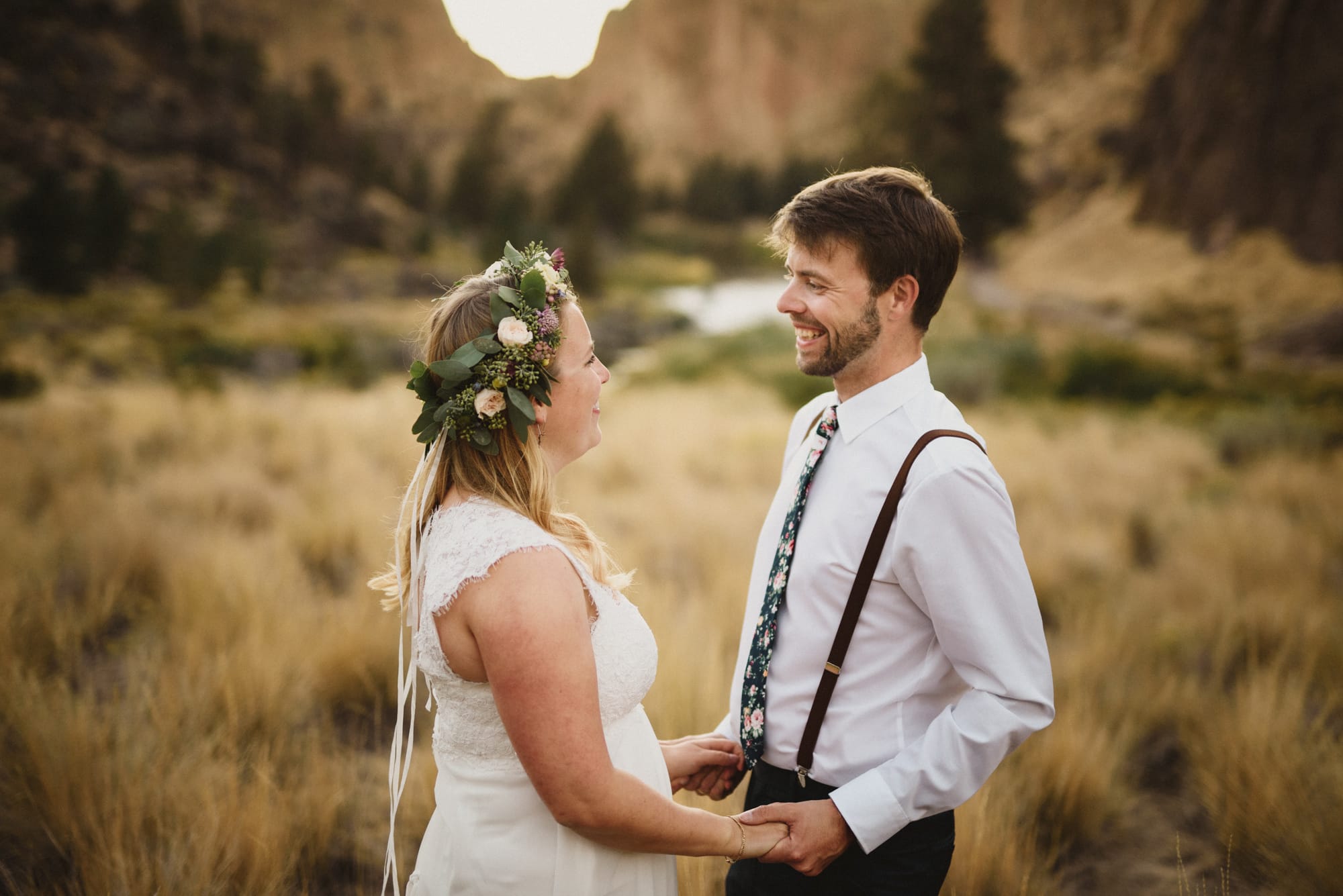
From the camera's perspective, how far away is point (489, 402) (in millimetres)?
1443

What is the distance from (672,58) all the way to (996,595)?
170ft

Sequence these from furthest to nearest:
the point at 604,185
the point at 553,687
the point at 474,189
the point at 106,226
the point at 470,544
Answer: the point at 604,185 → the point at 474,189 → the point at 106,226 → the point at 470,544 → the point at 553,687

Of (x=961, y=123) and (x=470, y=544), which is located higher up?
(x=961, y=123)

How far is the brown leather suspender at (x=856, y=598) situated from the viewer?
1542 millimetres

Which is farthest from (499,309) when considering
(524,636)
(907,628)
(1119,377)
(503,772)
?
(1119,377)

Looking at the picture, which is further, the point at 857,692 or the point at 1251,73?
the point at 1251,73

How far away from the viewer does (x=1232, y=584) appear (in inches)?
210

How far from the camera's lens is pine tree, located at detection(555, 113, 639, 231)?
111 ft

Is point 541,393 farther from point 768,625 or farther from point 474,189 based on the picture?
point 474,189

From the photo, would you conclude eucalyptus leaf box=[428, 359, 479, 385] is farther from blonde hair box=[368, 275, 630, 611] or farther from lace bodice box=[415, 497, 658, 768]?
lace bodice box=[415, 497, 658, 768]

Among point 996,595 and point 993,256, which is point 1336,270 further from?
point 996,595

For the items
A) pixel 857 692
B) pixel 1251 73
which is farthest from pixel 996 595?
pixel 1251 73

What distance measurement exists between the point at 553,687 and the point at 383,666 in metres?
3.19

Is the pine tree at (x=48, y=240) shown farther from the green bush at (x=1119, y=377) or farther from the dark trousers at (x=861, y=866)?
the green bush at (x=1119, y=377)
